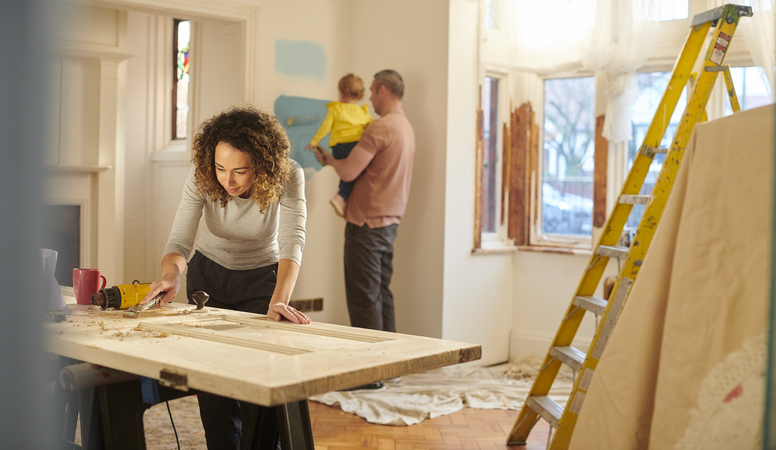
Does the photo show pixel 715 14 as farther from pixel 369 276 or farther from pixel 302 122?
pixel 302 122

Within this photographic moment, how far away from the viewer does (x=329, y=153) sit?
13.1 ft

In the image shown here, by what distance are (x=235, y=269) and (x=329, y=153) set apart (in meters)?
1.76

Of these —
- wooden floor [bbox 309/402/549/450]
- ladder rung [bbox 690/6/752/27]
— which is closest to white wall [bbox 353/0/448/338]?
wooden floor [bbox 309/402/549/450]

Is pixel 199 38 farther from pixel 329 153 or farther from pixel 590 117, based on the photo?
pixel 590 117

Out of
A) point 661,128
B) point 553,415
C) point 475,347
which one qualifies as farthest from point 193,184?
point 661,128

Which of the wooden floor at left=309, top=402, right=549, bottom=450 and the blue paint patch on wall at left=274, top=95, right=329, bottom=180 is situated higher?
the blue paint patch on wall at left=274, top=95, right=329, bottom=180

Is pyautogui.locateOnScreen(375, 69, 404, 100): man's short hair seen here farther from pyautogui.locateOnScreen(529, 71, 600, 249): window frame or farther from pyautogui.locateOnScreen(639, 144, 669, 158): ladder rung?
pyautogui.locateOnScreen(639, 144, 669, 158): ladder rung

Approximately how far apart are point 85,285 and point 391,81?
223 cm

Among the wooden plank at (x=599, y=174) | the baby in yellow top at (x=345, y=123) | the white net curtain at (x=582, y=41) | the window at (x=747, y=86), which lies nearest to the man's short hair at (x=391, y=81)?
the baby in yellow top at (x=345, y=123)

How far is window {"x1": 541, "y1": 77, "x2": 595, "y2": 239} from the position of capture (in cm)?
438

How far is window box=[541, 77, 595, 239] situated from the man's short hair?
1.16 m

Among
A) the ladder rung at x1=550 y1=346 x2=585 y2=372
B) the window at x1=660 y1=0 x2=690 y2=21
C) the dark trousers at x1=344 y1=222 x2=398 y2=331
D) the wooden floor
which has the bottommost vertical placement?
the wooden floor

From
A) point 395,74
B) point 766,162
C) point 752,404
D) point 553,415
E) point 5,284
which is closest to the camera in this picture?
point 5,284

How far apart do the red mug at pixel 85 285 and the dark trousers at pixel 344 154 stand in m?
1.96
